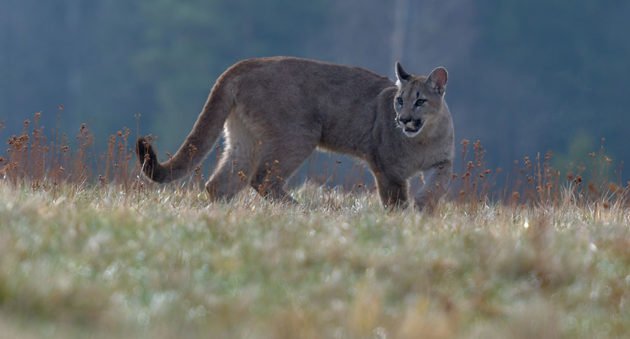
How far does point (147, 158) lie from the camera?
7426mm

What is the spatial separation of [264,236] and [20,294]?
1498 mm

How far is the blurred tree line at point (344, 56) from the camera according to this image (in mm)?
23141

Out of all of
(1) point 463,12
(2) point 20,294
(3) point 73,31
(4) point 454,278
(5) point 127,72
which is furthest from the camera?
(3) point 73,31

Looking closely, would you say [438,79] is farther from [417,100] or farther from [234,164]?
[234,164]

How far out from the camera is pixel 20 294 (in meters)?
3.95

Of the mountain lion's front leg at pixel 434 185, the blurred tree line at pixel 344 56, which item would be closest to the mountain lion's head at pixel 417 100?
the mountain lion's front leg at pixel 434 185

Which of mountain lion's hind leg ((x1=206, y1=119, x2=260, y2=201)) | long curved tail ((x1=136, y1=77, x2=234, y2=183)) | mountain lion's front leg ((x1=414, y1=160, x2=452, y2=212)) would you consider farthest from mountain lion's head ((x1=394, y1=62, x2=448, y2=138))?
long curved tail ((x1=136, y1=77, x2=234, y2=183))

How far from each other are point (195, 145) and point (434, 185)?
178cm

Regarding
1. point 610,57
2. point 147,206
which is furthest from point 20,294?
point 610,57

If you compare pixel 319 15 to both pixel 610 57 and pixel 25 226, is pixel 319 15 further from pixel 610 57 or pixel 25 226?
pixel 25 226

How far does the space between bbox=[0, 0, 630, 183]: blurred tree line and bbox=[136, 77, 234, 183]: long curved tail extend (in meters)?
13.9

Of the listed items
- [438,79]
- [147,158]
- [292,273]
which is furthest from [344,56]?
[292,273]

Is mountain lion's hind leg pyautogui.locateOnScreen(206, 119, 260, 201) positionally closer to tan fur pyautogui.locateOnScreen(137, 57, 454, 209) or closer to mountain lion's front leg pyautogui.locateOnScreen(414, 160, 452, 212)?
tan fur pyautogui.locateOnScreen(137, 57, 454, 209)

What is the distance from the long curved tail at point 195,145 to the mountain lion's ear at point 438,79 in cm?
152
